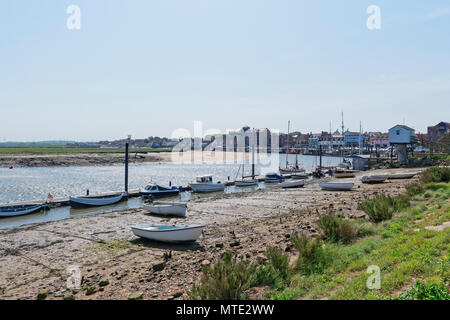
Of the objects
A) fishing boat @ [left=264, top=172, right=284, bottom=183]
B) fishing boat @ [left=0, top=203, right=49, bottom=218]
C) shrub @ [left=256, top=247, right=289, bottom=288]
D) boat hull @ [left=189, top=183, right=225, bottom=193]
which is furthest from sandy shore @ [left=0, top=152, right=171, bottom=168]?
shrub @ [left=256, top=247, right=289, bottom=288]

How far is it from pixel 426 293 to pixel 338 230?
7404 millimetres

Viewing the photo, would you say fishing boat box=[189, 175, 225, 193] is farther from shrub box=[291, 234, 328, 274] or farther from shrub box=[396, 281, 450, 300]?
shrub box=[396, 281, 450, 300]

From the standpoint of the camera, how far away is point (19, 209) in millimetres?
29734

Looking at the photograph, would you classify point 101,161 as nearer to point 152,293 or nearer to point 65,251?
point 65,251

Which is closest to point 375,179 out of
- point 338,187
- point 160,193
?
point 338,187

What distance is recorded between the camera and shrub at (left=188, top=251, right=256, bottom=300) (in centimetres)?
785

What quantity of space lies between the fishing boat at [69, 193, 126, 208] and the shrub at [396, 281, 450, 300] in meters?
32.3

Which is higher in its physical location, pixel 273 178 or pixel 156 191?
pixel 156 191

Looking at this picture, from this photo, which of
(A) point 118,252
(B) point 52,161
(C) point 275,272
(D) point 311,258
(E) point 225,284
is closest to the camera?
(E) point 225,284

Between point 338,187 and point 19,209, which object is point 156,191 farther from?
point 338,187

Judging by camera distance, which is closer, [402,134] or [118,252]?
[118,252]

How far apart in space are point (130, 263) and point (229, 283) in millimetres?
7309
